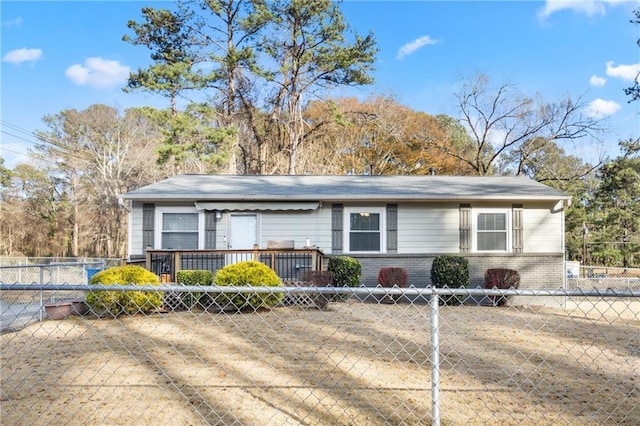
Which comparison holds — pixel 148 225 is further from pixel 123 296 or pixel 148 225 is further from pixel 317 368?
pixel 317 368

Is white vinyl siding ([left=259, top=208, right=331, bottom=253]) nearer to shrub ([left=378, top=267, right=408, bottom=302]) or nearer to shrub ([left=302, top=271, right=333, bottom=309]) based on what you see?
shrub ([left=378, top=267, right=408, bottom=302])

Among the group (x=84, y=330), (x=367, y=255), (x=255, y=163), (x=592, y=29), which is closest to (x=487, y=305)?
(x=367, y=255)

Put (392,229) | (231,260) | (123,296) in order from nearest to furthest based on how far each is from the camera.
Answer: (123,296)
(231,260)
(392,229)

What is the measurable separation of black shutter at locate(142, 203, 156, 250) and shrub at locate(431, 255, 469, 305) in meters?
7.29

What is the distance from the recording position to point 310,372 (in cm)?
464

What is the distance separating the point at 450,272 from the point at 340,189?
3.68 m

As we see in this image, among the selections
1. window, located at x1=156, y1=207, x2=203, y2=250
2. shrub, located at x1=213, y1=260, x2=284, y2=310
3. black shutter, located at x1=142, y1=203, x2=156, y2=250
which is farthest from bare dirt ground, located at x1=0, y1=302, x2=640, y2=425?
window, located at x1=156, y1=207, x2=203, y2=250

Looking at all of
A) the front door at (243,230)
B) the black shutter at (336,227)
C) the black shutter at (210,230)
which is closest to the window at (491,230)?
the black shutter at (336,227)

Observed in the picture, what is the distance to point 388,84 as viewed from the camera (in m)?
26.1

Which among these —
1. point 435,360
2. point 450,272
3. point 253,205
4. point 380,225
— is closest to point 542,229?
point 450,272

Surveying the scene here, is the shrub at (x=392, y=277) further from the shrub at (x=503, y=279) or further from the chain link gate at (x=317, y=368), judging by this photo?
the chain link gate at (x=317, y=368)

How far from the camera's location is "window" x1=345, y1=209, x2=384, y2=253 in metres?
11.7

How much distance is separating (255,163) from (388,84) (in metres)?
9.18

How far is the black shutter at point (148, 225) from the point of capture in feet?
36.9
